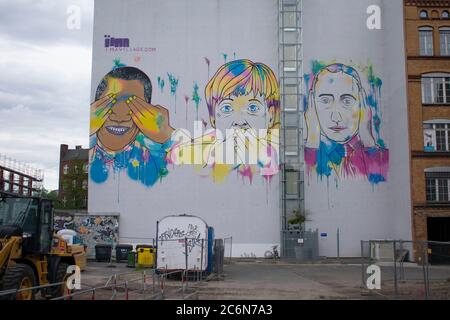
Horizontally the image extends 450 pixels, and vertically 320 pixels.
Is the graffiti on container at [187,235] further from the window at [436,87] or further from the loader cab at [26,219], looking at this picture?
the window at [436,87]

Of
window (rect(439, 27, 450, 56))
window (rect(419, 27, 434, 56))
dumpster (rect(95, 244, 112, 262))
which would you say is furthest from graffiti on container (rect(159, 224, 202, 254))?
window (rect(439, 27, 450, 56))

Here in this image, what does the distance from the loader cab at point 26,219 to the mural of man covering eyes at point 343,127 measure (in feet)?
89.3

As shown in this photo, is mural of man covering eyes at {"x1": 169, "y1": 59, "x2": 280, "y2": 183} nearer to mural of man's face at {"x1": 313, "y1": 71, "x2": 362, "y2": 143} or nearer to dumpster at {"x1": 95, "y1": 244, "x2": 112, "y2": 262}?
mural of man's face at {"x1": 313, "y1": 71, "x2": 362, "y2": 143}

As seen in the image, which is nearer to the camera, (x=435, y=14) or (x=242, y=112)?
(x=435, y=14)

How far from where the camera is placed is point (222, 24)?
41531mm

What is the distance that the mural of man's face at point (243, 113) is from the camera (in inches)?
1591

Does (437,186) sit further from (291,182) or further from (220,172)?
(220,172)

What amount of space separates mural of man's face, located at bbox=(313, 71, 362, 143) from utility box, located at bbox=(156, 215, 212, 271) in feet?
62.7

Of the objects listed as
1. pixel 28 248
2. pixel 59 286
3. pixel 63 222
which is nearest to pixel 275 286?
pixel 59 286

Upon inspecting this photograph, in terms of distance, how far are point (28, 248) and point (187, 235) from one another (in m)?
9.99

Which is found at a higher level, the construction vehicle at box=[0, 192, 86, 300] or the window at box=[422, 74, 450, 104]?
the window at box=[422, 74, 450, 104]

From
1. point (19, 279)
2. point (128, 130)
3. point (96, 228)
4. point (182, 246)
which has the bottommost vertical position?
point (19, 279)

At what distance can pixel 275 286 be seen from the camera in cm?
2152

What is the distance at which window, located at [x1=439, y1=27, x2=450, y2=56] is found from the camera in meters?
38.2
